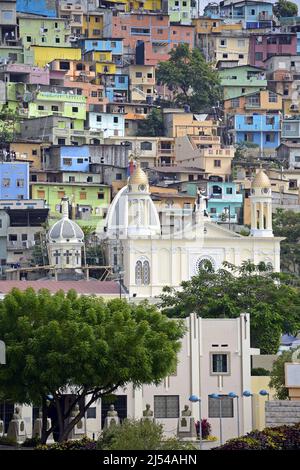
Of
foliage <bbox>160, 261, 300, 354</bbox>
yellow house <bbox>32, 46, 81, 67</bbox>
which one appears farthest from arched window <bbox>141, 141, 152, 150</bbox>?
foliage <bbox>160, 261, 300, 354</bbox>

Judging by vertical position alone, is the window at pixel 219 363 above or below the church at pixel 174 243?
below

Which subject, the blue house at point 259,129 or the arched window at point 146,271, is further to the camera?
the blue house at point 259,129

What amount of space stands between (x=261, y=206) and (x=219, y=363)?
127 feet

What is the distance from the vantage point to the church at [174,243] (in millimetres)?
108562

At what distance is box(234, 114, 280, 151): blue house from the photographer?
467 ft

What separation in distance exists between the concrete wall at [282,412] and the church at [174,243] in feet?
160

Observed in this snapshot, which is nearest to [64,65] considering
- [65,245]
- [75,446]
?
[65,245]

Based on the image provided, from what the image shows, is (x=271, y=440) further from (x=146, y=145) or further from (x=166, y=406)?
(x=146, y=145)

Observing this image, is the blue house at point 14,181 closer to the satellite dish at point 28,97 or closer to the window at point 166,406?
the satellite dish at point 28,97

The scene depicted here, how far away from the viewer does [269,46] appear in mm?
156875

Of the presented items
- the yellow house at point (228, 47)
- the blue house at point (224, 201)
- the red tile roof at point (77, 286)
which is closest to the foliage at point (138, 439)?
the red tile roof at point (77, 286)

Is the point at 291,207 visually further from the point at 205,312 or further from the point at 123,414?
the point at 123,414

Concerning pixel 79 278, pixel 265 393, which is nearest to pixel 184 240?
pixel 79 278
